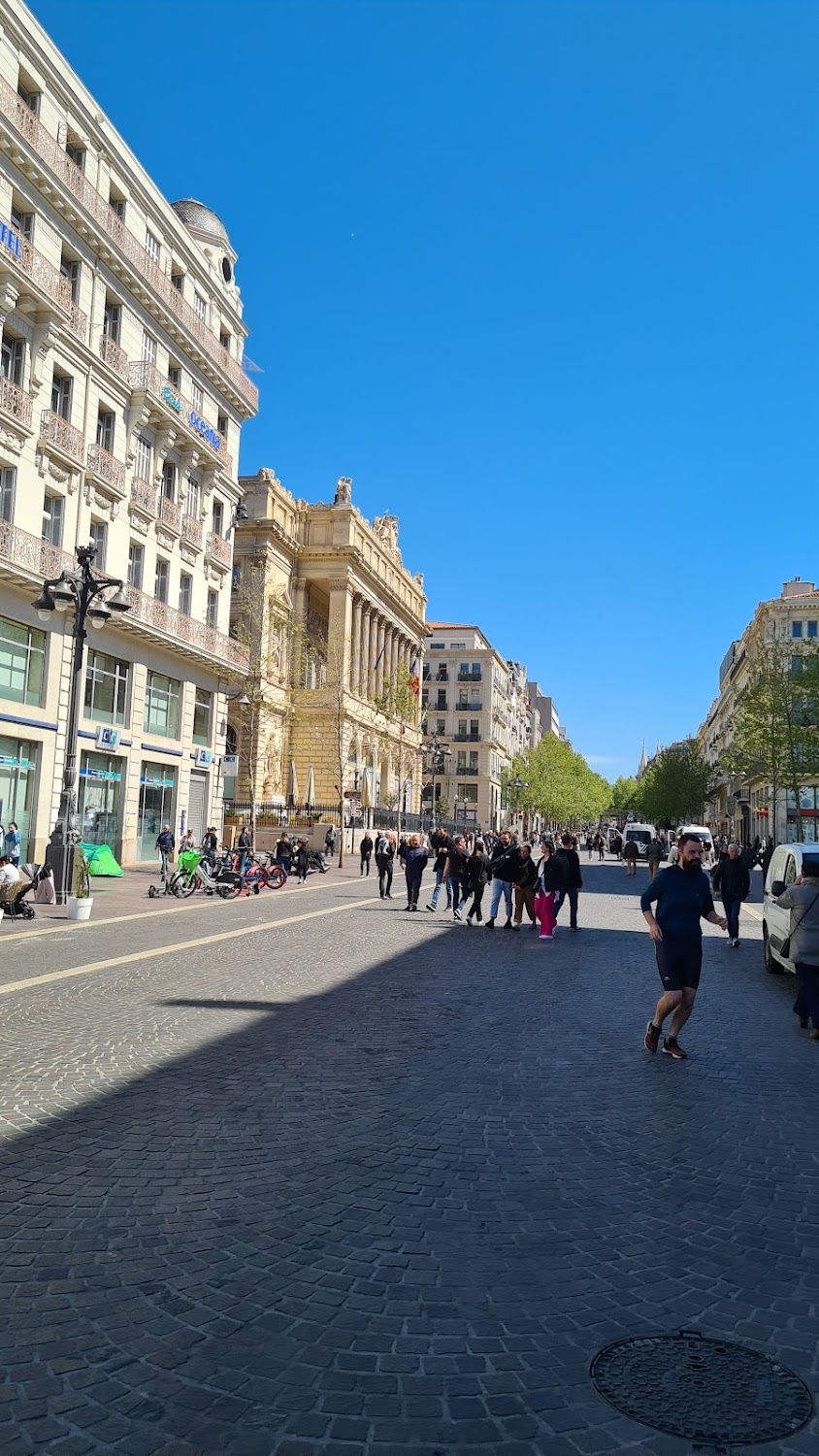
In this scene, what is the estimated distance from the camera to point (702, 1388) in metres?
3.12

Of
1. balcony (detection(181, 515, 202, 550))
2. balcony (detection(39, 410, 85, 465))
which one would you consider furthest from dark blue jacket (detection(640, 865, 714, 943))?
balcony (detection(181, 515, 202, 550))

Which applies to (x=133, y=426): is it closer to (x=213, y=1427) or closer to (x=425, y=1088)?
(x=425, y=1088)

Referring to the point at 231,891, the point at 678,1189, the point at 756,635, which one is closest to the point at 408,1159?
the point at 678,1189

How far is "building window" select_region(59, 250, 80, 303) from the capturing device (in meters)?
27.6

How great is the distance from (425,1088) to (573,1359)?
336 cm

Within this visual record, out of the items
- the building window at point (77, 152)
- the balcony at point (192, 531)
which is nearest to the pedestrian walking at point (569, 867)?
the balcony at point (192, 531)

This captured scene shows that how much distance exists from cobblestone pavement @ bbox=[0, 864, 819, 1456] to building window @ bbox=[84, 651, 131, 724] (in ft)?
66.7

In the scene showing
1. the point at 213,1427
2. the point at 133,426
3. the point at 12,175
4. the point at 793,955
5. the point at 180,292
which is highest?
the point at 180,292

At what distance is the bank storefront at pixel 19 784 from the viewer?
24.8m

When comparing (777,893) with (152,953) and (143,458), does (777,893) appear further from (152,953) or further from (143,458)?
(143,458)

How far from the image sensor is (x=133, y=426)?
3072cm

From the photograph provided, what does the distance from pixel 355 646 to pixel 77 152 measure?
133 feet

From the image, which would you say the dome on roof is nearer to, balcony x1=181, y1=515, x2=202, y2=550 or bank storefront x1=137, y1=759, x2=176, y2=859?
balcony x1=181, y1=515, x2=202, y2=550

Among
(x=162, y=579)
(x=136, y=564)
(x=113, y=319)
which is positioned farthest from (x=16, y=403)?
(x=162, y=579)
